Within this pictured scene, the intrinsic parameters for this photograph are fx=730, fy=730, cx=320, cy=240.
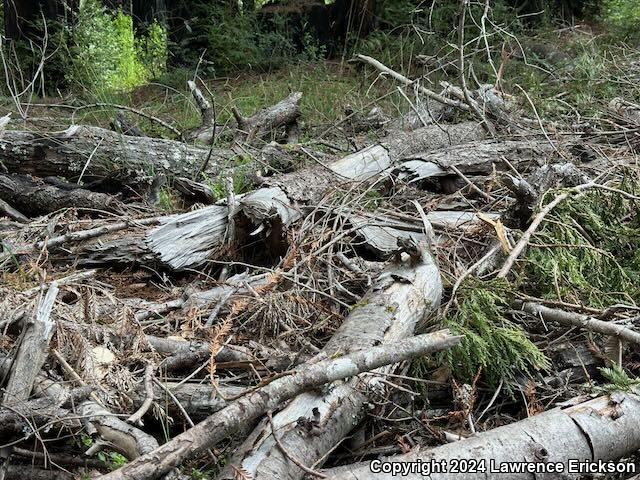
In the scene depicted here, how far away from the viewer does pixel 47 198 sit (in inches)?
172

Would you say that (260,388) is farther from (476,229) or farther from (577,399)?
(476,229)

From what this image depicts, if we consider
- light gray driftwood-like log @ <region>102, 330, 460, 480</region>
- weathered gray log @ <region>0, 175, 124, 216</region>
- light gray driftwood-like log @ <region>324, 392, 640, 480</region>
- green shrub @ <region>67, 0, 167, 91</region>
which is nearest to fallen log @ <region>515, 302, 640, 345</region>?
light gray driftwood-like log @ <region>324, 392, 640, 480</region>

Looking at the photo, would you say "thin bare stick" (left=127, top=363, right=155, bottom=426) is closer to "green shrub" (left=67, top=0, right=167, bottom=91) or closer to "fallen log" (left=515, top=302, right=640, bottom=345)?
"fallen log" (left=515, top=302, right=640, bottom=345)

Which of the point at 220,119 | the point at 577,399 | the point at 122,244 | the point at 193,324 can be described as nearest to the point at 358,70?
the point at 220,119

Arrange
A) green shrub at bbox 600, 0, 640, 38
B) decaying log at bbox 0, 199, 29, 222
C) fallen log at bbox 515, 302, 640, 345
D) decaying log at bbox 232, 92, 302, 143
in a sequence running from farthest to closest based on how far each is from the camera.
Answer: green shrub at bbox 600, 0, 640, 38 < decaying log at bbox 232, 92, 302, 143 < decaying log at bbox 0, 199, 29, 222 < fallen log at bbox 515, 302, 640, 345

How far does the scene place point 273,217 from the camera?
12.0 feet

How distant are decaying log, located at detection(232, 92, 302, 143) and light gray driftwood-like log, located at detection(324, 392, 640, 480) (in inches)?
152

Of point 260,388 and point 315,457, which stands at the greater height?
point 260,388

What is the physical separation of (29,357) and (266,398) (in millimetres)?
875

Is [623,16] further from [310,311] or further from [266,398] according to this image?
[266,398]

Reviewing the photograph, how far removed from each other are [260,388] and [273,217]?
167cm

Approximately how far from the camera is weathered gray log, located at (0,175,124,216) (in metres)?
4.34

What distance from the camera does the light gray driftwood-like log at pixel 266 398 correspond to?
1801mm

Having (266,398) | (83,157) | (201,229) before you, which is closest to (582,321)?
(266,398)
